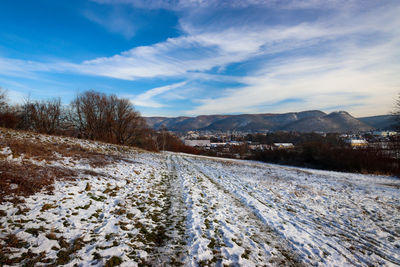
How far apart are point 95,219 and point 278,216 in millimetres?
7175

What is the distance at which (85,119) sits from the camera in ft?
126

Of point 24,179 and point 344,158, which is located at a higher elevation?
point 24,179

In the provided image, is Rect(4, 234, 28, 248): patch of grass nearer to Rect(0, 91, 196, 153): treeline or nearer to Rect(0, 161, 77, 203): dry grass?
Rect(0, 161, 77, 203): dry grass

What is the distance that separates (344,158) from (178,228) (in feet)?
129

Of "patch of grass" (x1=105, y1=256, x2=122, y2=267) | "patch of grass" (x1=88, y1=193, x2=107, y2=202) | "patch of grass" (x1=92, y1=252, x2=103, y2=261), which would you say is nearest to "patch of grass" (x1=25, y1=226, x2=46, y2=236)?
"patch of grass" (x1=92, y1=252, x2=103, y2=261)

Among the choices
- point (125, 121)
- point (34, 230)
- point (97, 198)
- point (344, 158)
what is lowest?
point (344, 158)

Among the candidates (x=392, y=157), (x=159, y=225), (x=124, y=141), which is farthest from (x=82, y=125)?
(x=392, y=157)

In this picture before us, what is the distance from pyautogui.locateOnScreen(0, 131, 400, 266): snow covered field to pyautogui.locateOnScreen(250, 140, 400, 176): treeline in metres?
25.4

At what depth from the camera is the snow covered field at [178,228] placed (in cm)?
429

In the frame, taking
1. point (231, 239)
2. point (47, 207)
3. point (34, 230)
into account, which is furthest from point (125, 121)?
point (231, 239)

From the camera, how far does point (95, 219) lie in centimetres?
582

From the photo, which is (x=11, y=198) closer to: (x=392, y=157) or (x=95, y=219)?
(x=95, y=219)

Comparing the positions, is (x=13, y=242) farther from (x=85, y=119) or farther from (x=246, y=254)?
(x=85, y=119)

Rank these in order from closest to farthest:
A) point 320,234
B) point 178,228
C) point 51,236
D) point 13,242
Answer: point 13,242 < point 51,236 < point 178,228 < point 320,234
